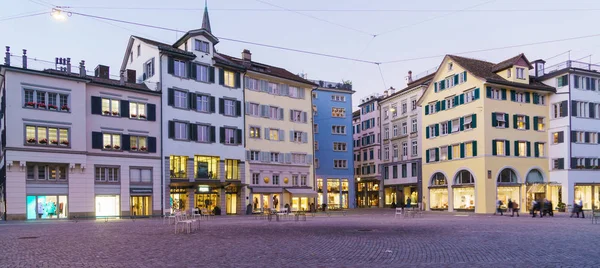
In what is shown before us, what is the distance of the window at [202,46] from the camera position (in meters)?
51.9

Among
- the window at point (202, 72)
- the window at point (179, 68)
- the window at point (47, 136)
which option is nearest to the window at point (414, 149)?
the window at point (202, 72)

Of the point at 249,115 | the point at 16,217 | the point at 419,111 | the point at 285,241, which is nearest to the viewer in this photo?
the point at 285,241

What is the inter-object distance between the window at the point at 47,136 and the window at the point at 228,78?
16.6m

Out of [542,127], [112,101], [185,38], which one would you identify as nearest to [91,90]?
[112,101]

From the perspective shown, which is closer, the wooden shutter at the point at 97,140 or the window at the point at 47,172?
the window at the point at 47,172

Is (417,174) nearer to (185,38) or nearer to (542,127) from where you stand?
(542,127)

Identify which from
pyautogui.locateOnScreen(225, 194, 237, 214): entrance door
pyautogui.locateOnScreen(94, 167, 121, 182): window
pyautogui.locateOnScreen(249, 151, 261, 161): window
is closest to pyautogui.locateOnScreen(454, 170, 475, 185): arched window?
pyautogui.locateOnScreen(249, 151, 261, 161): window

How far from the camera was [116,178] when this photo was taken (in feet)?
149

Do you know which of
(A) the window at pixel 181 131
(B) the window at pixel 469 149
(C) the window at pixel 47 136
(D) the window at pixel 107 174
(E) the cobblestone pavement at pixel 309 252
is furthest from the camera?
(B) the window at pixel 469 149

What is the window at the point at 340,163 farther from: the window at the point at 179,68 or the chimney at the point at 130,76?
the chimney at the point at 130,76

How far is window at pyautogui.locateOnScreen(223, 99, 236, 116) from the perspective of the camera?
54000mm

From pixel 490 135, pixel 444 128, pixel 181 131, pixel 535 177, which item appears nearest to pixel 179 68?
pixel 181 131

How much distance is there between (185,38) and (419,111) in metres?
30.5

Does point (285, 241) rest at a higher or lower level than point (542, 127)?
lower
